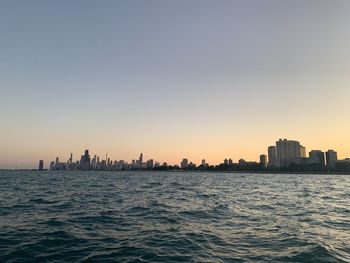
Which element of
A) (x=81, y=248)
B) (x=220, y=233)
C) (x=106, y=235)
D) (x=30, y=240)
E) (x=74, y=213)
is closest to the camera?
(x=81, y=248)

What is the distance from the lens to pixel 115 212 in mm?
24219

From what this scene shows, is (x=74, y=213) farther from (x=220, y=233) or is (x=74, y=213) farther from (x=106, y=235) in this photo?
(x=220, y=233)

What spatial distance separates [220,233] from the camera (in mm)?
17375

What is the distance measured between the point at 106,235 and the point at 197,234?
5126 mm

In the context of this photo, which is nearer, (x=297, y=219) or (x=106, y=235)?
Result: (x=106, y=235)

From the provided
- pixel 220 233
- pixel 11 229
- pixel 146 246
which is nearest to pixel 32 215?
pixel 11 229

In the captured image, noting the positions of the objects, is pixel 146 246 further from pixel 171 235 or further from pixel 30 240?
pixel 30 240

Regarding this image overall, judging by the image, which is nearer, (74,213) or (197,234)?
(197,234)

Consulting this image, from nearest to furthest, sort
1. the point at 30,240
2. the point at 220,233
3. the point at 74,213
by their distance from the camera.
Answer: the point at 30,240, the point at 220,233, the point at 74,213

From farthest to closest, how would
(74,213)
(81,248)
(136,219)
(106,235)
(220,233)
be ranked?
(74,213), (136,219), (220,233), (106,235), (81,248)

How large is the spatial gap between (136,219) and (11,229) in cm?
790

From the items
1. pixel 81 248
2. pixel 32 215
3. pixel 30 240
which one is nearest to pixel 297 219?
pixel 81 248

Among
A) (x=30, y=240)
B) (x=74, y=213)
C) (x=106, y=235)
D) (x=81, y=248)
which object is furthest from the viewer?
(x=74, y=213)

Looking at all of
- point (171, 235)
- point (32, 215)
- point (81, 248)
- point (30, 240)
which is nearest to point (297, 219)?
point (171, 235)
